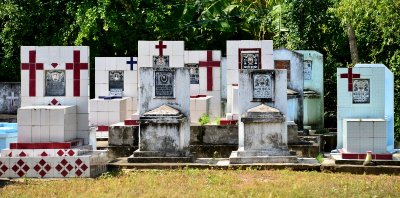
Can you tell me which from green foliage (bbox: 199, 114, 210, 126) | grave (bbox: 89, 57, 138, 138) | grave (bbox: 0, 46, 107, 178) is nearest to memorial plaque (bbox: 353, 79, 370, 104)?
green foliage (bbox: 199, 114, 210, 126)

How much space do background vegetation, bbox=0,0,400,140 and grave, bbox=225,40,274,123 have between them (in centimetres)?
560

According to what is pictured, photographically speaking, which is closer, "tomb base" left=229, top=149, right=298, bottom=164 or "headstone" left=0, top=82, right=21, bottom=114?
"tomb base" left=229, top=149, right=298, bottom=164

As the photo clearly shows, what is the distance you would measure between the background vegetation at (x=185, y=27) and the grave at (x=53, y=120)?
34.7 feet

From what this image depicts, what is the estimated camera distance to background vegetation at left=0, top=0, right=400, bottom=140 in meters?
25.6

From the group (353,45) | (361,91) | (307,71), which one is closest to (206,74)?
(307,71)

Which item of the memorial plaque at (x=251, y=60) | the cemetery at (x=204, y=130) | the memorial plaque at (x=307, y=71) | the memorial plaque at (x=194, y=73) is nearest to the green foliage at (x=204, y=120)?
the cemetery at (x=204, y=130)

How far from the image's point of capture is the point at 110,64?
77.5 feet

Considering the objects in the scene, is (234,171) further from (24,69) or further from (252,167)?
(24,69)

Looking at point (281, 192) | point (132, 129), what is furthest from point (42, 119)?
point (281, 192)

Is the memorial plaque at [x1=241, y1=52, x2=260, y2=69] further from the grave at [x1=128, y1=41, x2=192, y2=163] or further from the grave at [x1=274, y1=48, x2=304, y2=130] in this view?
the grave at [x1=128, y1=41, x2=192, y2=163]

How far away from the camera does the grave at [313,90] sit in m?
21.2

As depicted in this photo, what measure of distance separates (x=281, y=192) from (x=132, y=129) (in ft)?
20.5

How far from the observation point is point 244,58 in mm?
19109

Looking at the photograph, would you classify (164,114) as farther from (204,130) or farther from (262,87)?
(204,130)
